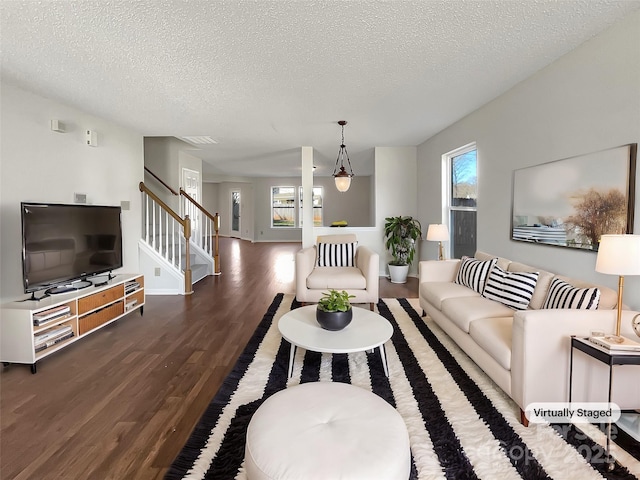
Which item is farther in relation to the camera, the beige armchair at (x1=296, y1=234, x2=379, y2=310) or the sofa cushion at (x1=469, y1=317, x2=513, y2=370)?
the beige armchair at (x1=296, y1=234, x2=379, y2=310)

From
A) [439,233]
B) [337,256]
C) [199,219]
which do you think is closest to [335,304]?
[337,256]

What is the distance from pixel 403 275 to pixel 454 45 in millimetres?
4056

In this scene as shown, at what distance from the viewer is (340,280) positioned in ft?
13.0

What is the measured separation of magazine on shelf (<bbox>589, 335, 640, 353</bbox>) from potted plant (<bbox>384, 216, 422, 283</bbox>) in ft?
13.6

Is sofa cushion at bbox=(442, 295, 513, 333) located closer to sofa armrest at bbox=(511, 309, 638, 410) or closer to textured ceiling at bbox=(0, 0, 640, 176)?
sofa armrest at bbox=(511, 309, 638, 410)

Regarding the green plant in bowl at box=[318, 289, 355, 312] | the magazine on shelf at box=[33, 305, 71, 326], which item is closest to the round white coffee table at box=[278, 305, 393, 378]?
the green plant in bowl at box=[318, 289, 355, 312]

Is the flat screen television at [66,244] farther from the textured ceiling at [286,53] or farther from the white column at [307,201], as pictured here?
the white column at [307,201]

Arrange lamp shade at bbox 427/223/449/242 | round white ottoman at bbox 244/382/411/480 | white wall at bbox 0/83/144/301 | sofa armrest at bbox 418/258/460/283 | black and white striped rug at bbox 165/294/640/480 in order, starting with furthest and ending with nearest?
lamp shade at bbox 427/223/449/242
sofa armrest at bbox 418/258/460/283
white wall at bbox 0/83/144/301
black and white striped rug at bbox 165/294/640/480
round white ottoman at bbox 244/382/411/480

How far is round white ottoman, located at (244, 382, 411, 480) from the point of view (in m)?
1.14

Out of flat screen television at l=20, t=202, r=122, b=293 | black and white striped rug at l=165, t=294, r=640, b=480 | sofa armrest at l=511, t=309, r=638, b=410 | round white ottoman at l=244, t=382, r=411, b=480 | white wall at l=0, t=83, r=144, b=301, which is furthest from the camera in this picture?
white wall at l=0, t=83, r=144, b=301

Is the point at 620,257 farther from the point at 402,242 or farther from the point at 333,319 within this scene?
the point at 402,242

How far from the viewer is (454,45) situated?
8.04ft

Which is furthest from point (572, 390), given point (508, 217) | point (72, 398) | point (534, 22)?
point (72, 398)

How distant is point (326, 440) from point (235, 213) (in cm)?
1289
